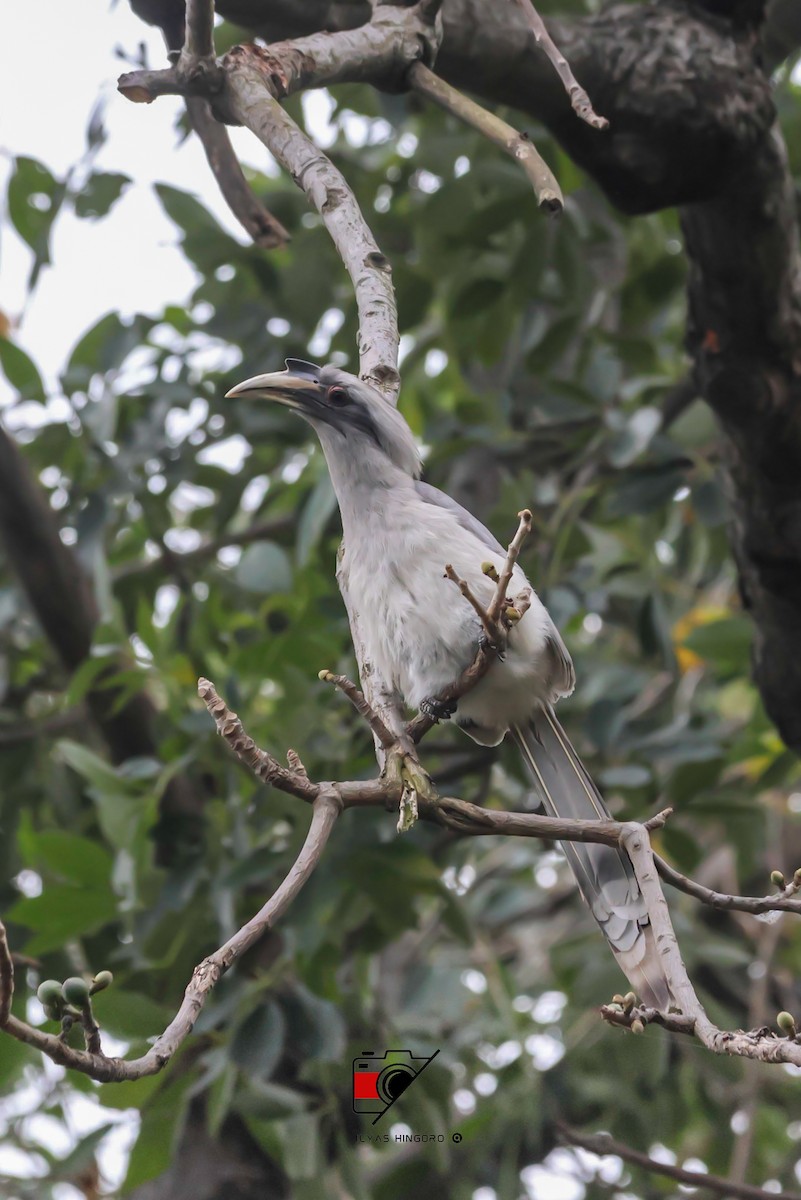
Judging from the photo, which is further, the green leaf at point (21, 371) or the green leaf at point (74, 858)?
the green leaf at point (21, 371)

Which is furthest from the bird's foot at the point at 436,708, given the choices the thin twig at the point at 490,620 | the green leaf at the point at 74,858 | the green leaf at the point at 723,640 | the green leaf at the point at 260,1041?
the green leaf at the point at 723,640

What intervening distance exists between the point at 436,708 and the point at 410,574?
0.76 feet

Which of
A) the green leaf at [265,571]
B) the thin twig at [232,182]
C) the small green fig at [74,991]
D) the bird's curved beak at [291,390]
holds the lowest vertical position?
the green leaf at [265,571]

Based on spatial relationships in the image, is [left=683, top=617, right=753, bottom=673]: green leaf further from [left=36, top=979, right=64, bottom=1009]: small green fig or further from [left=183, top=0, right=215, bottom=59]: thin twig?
[left=36, top=979, right=64, bottom=1009]: small green fig

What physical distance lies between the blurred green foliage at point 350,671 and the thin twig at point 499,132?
Result: 0.96 meters

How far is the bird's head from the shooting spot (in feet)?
5.48

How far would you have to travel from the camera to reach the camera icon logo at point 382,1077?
7.88 ft

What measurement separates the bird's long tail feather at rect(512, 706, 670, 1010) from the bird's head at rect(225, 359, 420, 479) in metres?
0.50

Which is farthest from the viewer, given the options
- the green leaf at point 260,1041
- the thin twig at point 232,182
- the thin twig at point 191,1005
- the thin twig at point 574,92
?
the green leaf at point 260,1041

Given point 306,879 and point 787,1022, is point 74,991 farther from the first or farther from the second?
point 787,1022

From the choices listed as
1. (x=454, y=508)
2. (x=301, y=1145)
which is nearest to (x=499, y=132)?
(x=454, y=508)

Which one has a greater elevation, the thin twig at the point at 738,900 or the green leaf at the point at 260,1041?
the thin twig at the point at 738,900

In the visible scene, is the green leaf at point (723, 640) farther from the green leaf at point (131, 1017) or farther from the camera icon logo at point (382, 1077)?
the green leaf at point (131, 1017)

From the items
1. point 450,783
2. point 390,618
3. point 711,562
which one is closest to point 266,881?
point 450,783
